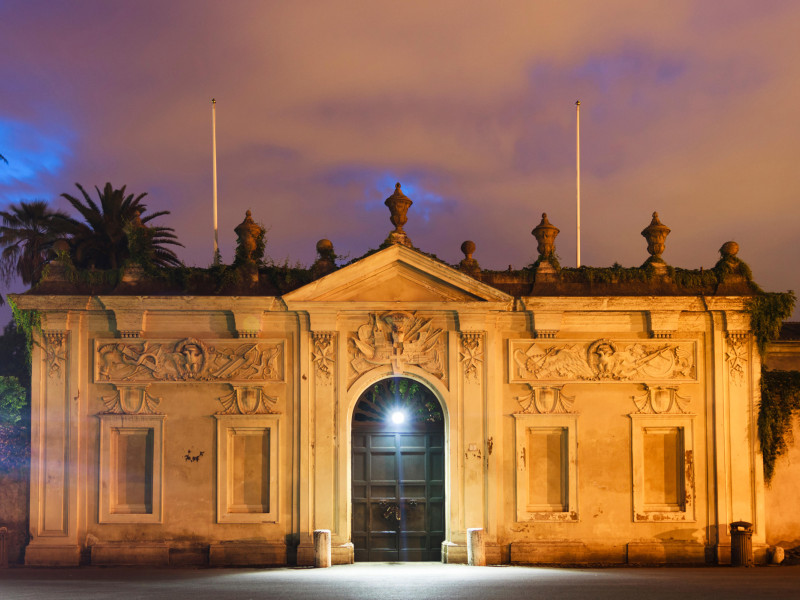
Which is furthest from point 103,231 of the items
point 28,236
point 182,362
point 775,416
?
point 775,416

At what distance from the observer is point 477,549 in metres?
12.9

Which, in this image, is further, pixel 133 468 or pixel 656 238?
pixel 656 238

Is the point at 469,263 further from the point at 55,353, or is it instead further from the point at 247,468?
the point at 55,353

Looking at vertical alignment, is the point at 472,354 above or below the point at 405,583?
above

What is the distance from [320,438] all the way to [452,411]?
244 cm

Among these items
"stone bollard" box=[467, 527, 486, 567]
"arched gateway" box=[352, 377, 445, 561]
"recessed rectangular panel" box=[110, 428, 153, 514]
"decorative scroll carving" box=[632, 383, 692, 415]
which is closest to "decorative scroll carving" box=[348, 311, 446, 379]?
"arched gateway" box=[352, 377, 445, 561]

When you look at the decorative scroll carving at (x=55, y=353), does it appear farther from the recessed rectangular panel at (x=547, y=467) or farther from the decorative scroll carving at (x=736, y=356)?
the decorative scroll carving at (x=736, y=356)

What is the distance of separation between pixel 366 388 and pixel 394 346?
97 cm

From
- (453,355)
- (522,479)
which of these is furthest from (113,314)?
(522,479)

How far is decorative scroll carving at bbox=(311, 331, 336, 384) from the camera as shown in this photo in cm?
1357

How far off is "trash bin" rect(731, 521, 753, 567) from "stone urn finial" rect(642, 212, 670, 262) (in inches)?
197

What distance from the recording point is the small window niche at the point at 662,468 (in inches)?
533

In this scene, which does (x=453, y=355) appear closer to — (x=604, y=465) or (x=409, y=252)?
(x=409, y=252)

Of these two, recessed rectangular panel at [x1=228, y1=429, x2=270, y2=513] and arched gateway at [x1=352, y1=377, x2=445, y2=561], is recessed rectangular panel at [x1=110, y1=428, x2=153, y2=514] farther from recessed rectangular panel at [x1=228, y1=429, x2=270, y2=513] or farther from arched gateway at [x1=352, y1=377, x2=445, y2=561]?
arched gateway at [x1=352, y1=377, x2=445, y2=561]
